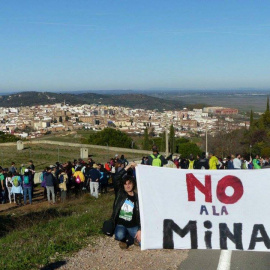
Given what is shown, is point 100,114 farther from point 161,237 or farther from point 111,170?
point 161,237

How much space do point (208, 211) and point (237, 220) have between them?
1.30 feet

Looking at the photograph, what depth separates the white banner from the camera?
6.48m

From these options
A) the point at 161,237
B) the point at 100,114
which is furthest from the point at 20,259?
the point at 100,114

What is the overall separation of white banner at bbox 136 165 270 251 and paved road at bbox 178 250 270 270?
0.37m

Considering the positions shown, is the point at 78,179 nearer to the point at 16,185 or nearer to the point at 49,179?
the point at 49,179

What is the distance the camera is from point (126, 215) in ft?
24.4

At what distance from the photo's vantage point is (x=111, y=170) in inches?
714

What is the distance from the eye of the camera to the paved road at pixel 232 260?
6793mm

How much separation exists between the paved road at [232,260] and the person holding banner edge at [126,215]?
0.86 m

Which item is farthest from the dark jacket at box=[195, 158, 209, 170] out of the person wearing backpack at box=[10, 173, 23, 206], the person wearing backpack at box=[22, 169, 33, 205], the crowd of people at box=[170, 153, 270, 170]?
the person wearing backpack at box=[10, 173, 23, 206]

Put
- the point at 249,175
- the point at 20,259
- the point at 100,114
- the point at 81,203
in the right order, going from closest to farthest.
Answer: the point at 249,175 < the point at 20,259 < the point at 81,203 < the point at 100,114

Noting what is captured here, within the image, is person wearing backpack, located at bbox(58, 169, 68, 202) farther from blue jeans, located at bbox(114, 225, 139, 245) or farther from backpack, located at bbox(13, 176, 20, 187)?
blue jeans, located at bbox(114, 225, 139, 245)

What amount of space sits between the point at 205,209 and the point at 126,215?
139 centimetres

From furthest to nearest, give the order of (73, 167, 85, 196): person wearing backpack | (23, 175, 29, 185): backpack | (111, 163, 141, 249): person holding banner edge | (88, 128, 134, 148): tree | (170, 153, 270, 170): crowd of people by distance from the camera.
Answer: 1. (88, 128, 134, 148): tree
2. (73, 167, 85, 196): person wearing backpack
3. (23, 175, 29, 185): backpack
4. (170, 153, 270, 170): crowd of people
5. (111, 163, 141, 249): person holding banner edge
